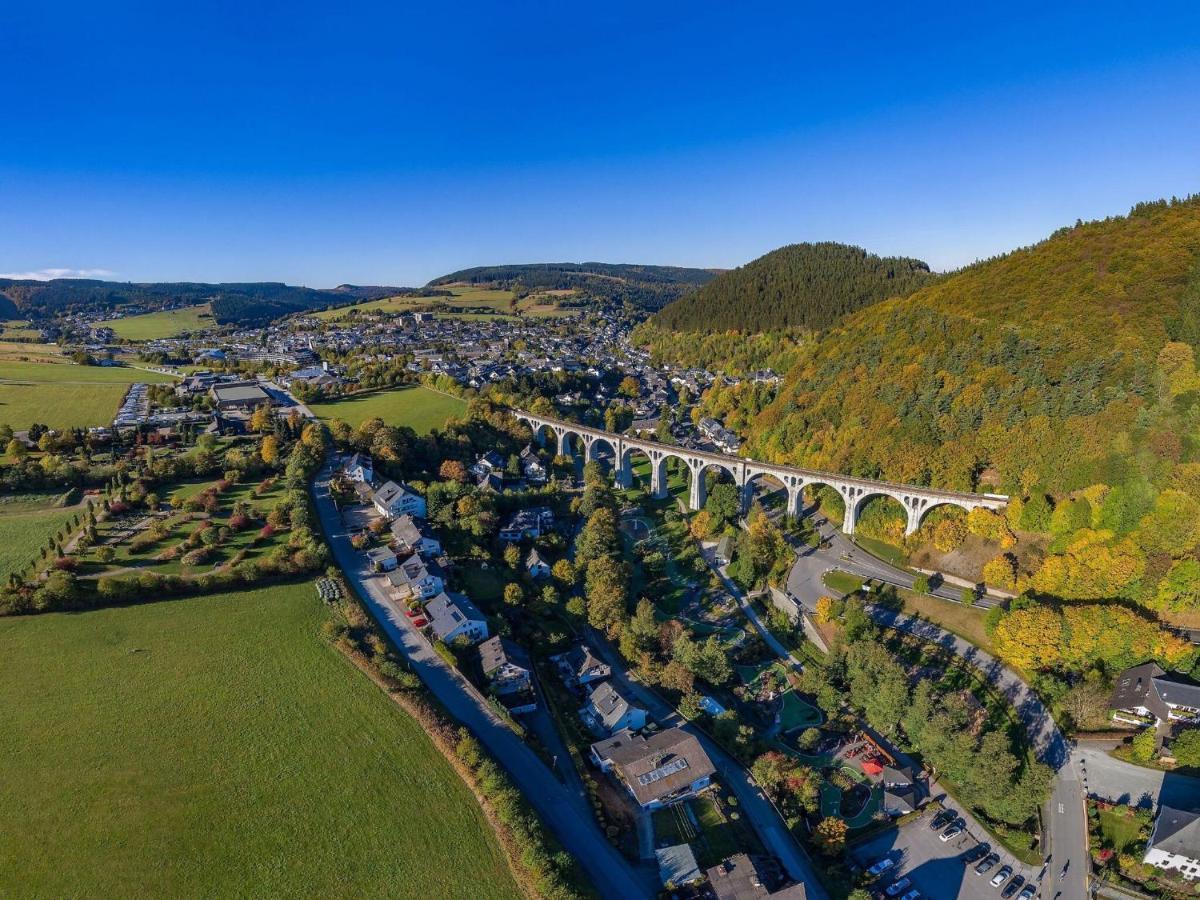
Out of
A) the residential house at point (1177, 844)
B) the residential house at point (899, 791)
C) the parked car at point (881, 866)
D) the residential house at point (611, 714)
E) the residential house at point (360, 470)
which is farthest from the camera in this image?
the residential house at point (360, 470)

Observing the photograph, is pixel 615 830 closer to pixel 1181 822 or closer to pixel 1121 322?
pixel 1181 822

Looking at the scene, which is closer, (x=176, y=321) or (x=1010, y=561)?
(x=1010, y=561)

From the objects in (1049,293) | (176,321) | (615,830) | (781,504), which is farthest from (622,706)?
(176,321)

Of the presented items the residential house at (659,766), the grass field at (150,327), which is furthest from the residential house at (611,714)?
the grass field at (150,327)

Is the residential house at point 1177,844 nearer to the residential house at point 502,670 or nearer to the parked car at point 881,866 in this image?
the parked car at point 881,866

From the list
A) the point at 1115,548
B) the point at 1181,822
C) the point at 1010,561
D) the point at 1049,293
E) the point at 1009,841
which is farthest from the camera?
the point at 1049,293

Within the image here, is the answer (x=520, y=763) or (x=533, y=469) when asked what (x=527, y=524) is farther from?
(x=520, y=763)
